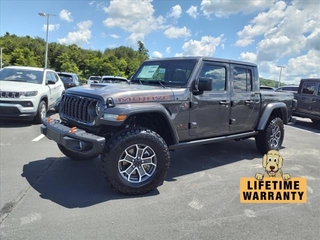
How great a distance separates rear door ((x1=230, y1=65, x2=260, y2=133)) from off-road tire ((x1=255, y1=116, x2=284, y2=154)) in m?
0.37

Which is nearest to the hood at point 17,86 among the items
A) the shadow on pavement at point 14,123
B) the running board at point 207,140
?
the shadow on pavement at point 14,123

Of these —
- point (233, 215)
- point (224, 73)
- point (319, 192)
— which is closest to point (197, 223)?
point (233, 215)

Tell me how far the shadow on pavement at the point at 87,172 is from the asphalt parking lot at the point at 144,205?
0.04 feet

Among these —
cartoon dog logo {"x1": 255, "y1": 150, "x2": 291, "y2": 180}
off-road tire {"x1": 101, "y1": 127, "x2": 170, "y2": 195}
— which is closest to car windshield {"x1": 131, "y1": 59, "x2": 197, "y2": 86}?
off-road tire {"x1": 101, "y1": 127, "x2": 170, "y2": 195}

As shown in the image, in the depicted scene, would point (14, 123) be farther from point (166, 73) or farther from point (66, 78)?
point (66, 78)

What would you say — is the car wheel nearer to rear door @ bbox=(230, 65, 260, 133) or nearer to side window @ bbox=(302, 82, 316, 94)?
rear door @ bbox=(230, 65, 260, 133)

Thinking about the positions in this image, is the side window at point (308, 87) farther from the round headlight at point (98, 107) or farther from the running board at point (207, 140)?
the round headlight at point (98, 107)

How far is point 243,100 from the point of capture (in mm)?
5191

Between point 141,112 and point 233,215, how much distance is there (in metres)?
1.70

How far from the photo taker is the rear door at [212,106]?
4.39m

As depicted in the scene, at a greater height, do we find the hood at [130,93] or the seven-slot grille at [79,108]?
the hood at [130,93]

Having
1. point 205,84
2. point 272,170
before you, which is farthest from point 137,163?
point 272,170

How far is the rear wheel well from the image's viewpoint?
3.97m

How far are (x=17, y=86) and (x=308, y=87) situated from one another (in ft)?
33.8
